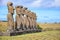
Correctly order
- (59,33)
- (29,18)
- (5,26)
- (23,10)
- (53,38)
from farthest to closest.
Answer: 1. (29,18)
2. (23,10)
3. (5,26)
4. (59,33)
5. (53,38)

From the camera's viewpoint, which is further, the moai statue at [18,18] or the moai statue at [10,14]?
the moai statue at [18,18]

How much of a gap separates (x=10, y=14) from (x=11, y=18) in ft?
0.53

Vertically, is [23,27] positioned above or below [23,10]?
below

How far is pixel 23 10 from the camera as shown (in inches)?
469

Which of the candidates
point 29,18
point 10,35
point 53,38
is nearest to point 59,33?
point 53,38

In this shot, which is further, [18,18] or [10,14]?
[18,18]

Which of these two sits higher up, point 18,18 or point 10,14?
point 10,14

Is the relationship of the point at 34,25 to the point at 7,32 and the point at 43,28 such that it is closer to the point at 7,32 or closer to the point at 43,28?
the point at 43,28

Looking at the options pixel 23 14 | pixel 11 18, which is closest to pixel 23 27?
pixel 23 14

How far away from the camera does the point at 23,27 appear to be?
39.4 feet

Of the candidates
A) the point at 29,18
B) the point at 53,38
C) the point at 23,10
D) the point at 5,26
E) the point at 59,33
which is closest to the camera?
the point at 53,38

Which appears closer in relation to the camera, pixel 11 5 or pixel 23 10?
pixel 11 5

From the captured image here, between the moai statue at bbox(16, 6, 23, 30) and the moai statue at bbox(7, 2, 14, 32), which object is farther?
the moai statue at bbox(16, 6, 23, 30)

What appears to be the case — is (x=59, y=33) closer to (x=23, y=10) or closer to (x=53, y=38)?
(x=53, y=38)
